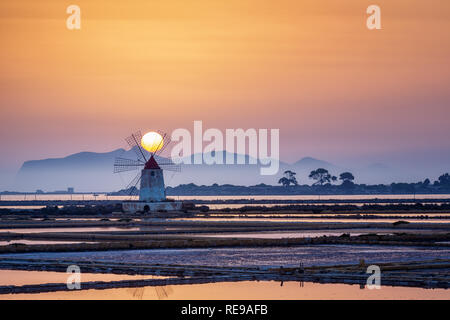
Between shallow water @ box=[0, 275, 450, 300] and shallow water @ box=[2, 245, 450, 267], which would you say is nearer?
shallow water @ box=[0, 275, 450, 300]

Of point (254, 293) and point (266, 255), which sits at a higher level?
point (266, 255)

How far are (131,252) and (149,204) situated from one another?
134 feet

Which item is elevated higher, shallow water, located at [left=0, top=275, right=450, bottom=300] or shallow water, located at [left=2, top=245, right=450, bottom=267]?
shallow water, located at [left=2, top=245, right=450, bottom=267]

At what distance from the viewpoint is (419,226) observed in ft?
180

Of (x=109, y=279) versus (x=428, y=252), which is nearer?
(x=109, y=279)

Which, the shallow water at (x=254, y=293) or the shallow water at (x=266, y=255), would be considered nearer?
the shallow water at (x=254, y=293)

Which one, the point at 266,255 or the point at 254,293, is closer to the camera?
the point at 254,293

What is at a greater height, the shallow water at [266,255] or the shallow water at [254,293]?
the shallow water at [266,255]
